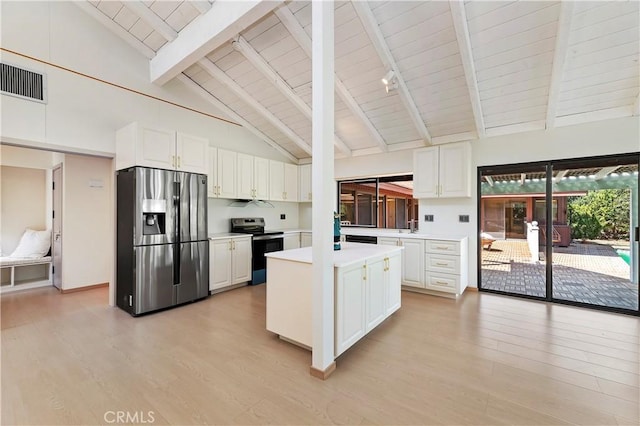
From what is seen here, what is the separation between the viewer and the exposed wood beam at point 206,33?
9.00 feet

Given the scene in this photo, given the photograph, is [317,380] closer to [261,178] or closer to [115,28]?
[261,178]

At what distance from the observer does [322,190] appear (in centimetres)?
215

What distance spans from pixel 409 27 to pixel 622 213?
3.69 m

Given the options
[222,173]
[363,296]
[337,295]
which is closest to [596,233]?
[363,296]

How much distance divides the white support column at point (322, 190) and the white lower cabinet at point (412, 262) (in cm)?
253

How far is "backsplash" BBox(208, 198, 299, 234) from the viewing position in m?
4.93

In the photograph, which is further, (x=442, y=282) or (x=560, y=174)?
(x=442, y=282)

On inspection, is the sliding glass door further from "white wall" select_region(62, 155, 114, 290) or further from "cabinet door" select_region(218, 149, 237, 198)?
"white wall" select_region(62, 155, 114, 290)

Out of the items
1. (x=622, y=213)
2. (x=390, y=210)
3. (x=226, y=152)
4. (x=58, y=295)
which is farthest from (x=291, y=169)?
(x=622, y=213)

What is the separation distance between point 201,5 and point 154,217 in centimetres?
254

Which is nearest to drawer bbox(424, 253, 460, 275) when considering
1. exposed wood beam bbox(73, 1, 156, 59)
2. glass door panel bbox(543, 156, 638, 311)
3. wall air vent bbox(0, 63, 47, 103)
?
glass door panel bbox(543, 156, 638, 311)

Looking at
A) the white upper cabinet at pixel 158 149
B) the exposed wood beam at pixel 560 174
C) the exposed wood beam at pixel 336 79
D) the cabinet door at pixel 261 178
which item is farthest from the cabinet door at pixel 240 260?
the exposed wood beam at pixel 560 174

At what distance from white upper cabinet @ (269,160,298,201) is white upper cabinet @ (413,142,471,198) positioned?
2.62 metres

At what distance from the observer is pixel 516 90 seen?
138 inches
